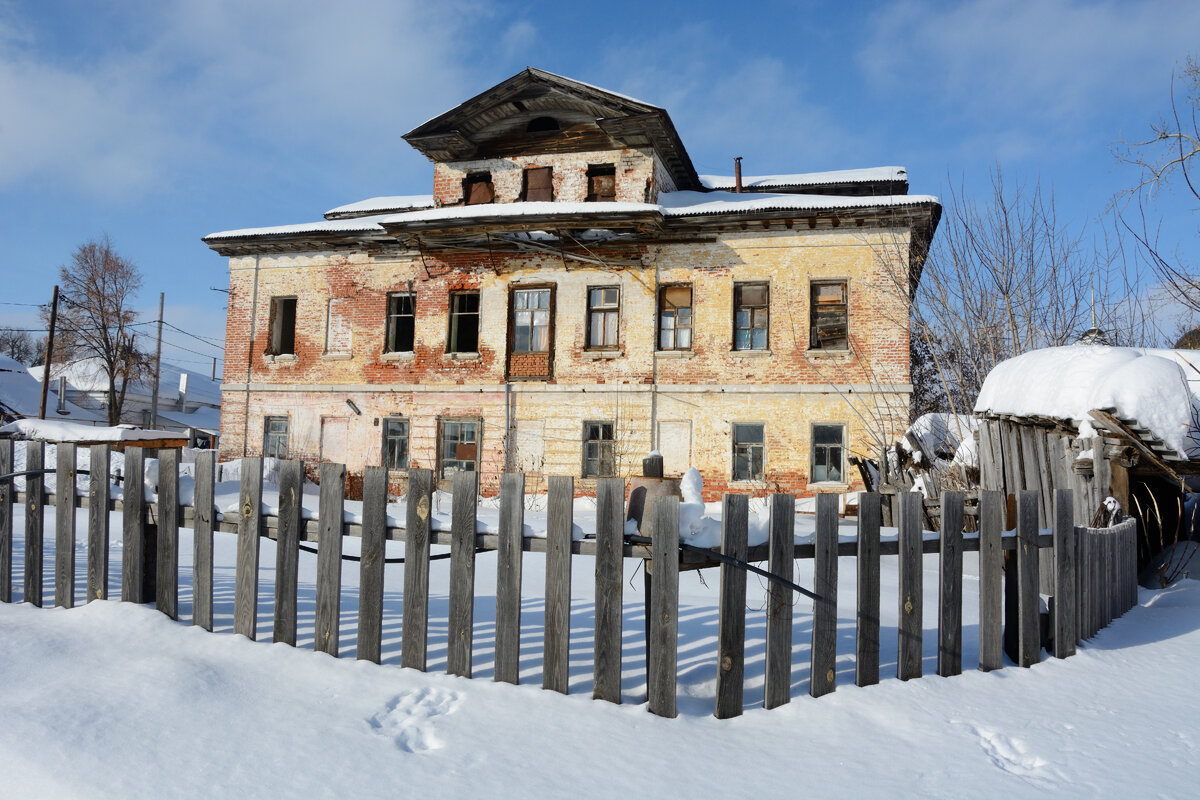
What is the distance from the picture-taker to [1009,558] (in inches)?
158

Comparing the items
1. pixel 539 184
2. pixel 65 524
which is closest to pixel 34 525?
pixel 65 524

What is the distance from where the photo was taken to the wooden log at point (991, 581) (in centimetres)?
380

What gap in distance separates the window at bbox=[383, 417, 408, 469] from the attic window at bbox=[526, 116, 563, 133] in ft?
25.1

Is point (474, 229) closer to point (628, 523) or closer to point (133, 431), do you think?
point (133, 431)

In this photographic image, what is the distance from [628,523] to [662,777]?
3.51 ft

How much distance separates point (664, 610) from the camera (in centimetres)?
326

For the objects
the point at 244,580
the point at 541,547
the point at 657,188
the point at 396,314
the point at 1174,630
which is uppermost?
the point at 657,188

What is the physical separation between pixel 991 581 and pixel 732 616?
155 cm

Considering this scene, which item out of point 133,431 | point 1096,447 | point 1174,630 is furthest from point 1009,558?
point 133,431

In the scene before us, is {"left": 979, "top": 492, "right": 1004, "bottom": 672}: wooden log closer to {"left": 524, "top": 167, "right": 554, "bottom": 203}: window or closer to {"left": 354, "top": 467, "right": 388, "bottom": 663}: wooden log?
{"left": 354, "top": 467, "right": 388, "bottom": 663}: wooden log

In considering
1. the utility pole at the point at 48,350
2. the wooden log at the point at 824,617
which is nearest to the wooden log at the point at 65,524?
the wooden log at the point at 824,617

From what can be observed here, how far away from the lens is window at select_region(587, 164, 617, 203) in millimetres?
17344

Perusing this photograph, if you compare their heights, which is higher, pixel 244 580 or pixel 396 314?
pixel 396 314

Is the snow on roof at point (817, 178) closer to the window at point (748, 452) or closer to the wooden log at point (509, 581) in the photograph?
the window at point (748, 452)
